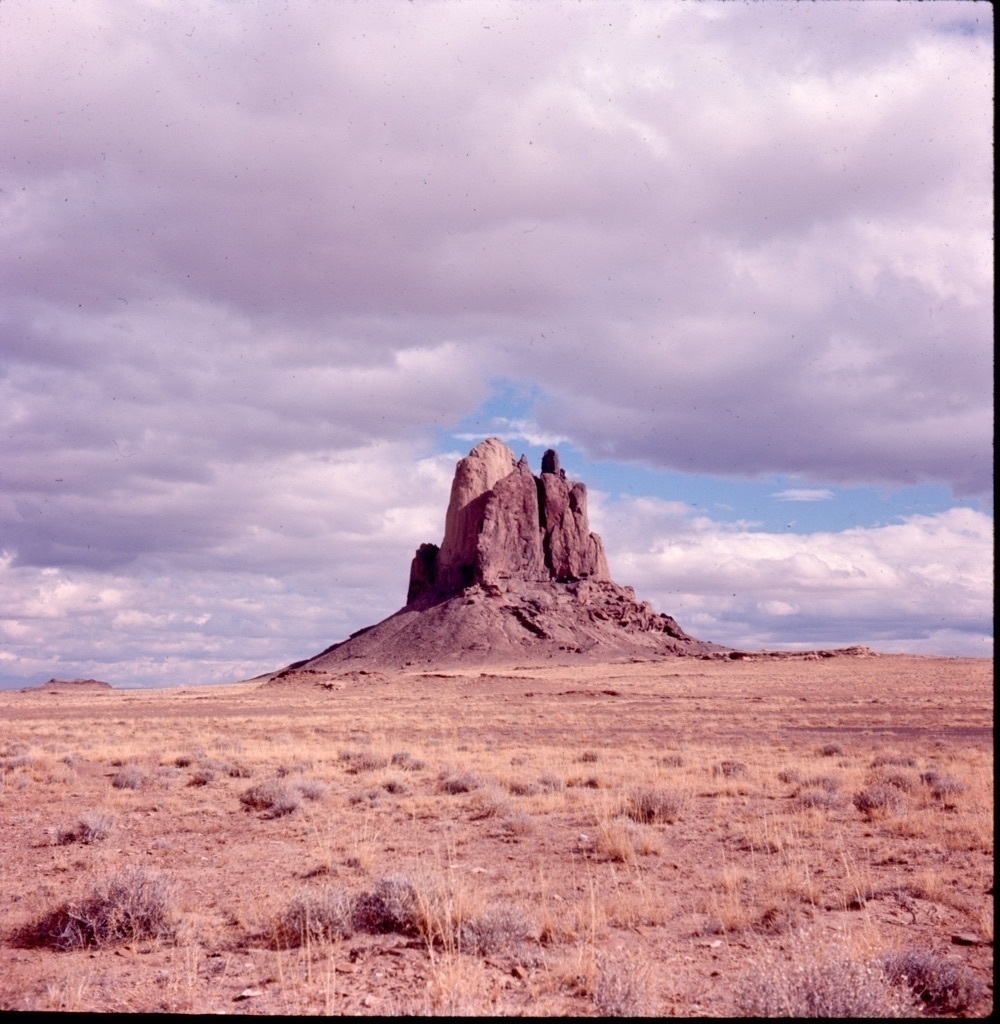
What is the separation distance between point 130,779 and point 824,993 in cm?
1514

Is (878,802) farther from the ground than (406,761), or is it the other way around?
(878,802)

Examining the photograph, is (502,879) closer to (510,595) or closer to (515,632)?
(515,632)

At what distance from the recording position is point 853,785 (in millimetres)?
14938

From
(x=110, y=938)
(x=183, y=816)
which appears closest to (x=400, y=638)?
(x=183, y=816)

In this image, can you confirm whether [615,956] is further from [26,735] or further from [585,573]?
[585,573]

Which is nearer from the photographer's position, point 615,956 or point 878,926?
point 615,956

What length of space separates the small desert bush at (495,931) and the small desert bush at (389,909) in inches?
20.6

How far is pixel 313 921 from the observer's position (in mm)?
6887

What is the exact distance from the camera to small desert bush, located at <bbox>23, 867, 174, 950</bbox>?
22.7 feet

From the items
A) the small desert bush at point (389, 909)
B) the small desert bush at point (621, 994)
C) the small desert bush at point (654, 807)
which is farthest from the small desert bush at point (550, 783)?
the small desert bush at point (621, 994)

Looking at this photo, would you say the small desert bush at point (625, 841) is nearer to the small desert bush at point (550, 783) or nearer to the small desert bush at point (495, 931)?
the small desert bush at point (495, 931)

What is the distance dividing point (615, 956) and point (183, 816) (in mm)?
9383

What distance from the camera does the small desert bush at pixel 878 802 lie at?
11.9 meters

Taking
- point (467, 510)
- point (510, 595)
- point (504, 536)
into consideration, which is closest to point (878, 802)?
point (510, 595)
